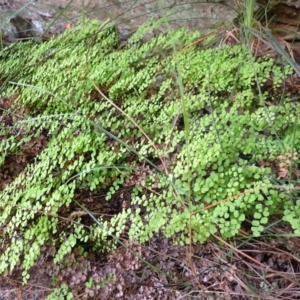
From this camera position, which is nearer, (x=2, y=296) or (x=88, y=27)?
(x=2, y=296)

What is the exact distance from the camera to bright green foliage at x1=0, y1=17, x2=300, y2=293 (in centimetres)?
144

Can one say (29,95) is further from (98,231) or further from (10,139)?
(98,231)

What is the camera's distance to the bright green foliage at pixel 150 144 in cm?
144

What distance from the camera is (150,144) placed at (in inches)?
67.8

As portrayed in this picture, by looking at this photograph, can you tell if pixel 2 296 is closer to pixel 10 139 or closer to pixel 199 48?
pixel 10 139

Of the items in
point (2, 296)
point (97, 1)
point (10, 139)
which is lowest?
point (2, 296)

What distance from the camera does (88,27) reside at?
2701 millimetres

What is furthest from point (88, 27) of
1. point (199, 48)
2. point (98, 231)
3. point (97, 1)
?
point (98, 231)

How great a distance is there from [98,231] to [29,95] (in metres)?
1.09

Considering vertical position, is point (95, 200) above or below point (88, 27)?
below

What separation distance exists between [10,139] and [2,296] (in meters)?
0.81

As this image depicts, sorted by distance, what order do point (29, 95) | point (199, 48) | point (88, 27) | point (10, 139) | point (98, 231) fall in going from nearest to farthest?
point (98, 231)
point (199, 48)
point (10, 139)
point (29, 95)
point (88, 27)

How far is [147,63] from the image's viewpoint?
2156 millimetres

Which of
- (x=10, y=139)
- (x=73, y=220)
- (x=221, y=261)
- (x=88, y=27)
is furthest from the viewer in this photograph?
(x=88, y=27)
